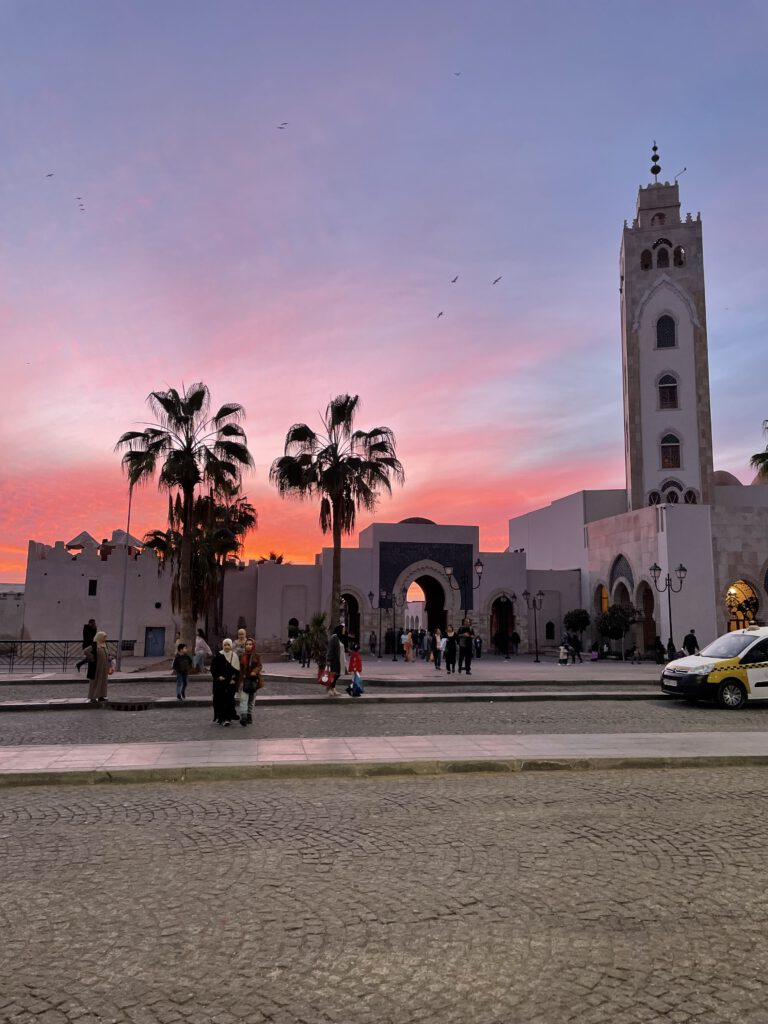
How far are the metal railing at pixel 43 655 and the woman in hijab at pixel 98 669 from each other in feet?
35.5

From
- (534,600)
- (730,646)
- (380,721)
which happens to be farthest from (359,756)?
(534,600)

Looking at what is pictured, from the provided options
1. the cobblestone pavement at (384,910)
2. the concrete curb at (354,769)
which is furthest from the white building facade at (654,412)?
the cobblestone pavement at (384,910)

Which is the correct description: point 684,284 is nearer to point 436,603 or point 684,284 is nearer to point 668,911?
point 436,603

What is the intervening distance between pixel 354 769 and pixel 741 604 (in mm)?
32023

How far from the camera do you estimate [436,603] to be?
4362cm

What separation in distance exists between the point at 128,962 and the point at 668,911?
9.92ft

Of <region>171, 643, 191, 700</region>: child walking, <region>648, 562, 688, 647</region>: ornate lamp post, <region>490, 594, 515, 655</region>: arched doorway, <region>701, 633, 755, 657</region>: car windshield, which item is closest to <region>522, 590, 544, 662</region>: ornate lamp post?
<region>490, 594, 515, 655</region>: arched doorway

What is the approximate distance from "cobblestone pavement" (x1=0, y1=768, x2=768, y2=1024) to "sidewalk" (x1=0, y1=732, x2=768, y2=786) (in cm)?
98

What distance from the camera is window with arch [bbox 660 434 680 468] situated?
4569 centimetres

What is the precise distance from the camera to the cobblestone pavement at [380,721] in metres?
11.6

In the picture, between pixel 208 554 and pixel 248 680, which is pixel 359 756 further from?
pixel 208 554

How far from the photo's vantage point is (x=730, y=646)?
52.5 ft

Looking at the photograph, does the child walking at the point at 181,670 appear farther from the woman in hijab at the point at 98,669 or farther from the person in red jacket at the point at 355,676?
the person in red jacket at the point at 355,676

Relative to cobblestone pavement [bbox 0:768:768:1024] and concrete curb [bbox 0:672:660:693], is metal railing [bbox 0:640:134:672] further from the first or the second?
cobblestone pavement [bbox 0:768:768:1024]
